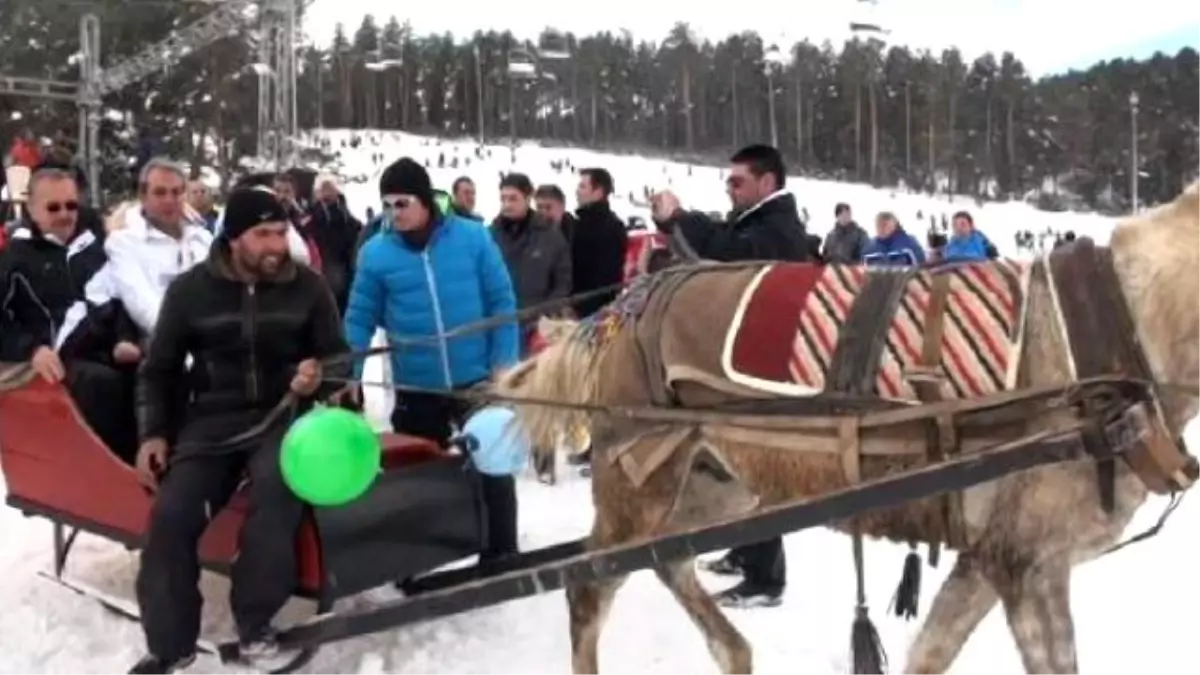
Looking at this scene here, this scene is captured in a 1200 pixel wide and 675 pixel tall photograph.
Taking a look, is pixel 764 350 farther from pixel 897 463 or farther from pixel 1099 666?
pixel 1099 666

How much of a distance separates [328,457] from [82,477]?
1387 millimetres

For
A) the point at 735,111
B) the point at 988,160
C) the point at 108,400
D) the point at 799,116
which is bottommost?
the point at 108,400

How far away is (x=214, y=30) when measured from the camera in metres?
33.8

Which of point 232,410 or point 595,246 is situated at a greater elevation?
point 595,246

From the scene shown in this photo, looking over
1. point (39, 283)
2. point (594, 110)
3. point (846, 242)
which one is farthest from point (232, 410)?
point (594, 110)

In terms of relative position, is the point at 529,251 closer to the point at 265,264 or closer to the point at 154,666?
the point at 265,264

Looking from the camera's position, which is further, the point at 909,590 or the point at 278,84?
the point at 278,84

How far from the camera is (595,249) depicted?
28.5ft

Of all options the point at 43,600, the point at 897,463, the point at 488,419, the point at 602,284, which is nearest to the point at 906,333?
the point at 897,463

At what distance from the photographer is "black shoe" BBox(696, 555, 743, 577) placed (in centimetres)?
613

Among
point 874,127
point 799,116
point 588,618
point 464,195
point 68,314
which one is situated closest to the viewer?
point 588,618

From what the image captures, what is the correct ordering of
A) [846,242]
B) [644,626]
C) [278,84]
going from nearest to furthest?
[644,626], [846,242], [278,84]

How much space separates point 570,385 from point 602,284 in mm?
4494

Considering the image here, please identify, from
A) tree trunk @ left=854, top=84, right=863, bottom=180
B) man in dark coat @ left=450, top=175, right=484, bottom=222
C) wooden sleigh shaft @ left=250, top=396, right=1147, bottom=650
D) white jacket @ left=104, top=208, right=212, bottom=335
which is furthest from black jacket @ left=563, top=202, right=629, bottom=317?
tree trunk @ left=854, top=84, right=863, bottom=180
